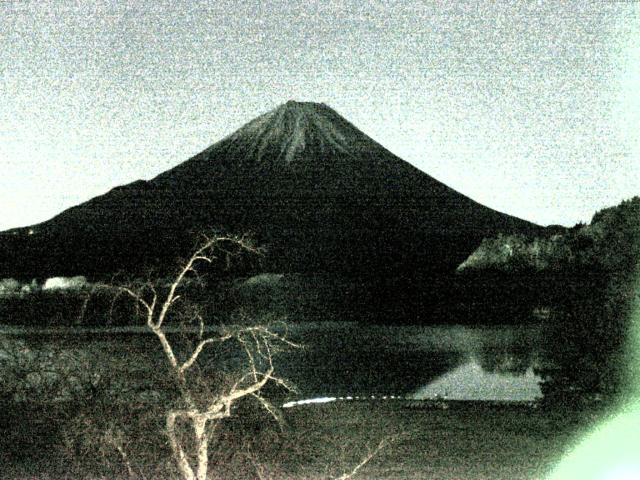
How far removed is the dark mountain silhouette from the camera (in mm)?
79375

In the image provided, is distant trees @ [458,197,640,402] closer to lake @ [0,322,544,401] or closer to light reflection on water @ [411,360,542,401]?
light reflection on water @ [411,360,542,401]

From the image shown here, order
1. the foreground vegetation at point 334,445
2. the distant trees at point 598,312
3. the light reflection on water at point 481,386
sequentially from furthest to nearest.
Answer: the light reflection on water at point 481,386 < the distant trees at point 598,312 < the foreground vegetation at point 334,445

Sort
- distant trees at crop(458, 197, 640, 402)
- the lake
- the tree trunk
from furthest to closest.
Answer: the lake < distant trees at crop(458, 197, 640, 402) < the tree trunk

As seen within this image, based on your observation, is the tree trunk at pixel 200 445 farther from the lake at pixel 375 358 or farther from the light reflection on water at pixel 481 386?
the light reflection on water at pixel 481 386

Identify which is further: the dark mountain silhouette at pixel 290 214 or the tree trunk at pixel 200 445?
the dark mountain silhouette at pixel 290 214

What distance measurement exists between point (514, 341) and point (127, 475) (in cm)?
2172

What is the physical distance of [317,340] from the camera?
31375mm

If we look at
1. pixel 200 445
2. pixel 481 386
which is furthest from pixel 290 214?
pixel 200 445

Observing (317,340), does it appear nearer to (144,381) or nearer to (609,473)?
(144,381)

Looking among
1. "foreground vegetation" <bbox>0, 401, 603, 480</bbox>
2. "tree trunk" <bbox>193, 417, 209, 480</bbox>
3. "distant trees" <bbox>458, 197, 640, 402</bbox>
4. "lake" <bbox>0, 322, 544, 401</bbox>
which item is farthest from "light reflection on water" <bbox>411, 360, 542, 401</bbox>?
"tree trunk" <bbox>193, 417, 209, 480</bbox>

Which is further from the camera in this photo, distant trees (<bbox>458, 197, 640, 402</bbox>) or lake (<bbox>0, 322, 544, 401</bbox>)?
lake (<bbox>0, 322, 544, 401</bbox>)

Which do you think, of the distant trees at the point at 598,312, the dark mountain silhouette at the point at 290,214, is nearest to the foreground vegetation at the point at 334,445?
the distant trees at the point at 598,312

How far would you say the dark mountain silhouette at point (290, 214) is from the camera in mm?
79375

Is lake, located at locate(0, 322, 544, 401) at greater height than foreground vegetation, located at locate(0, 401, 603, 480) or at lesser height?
lesser
